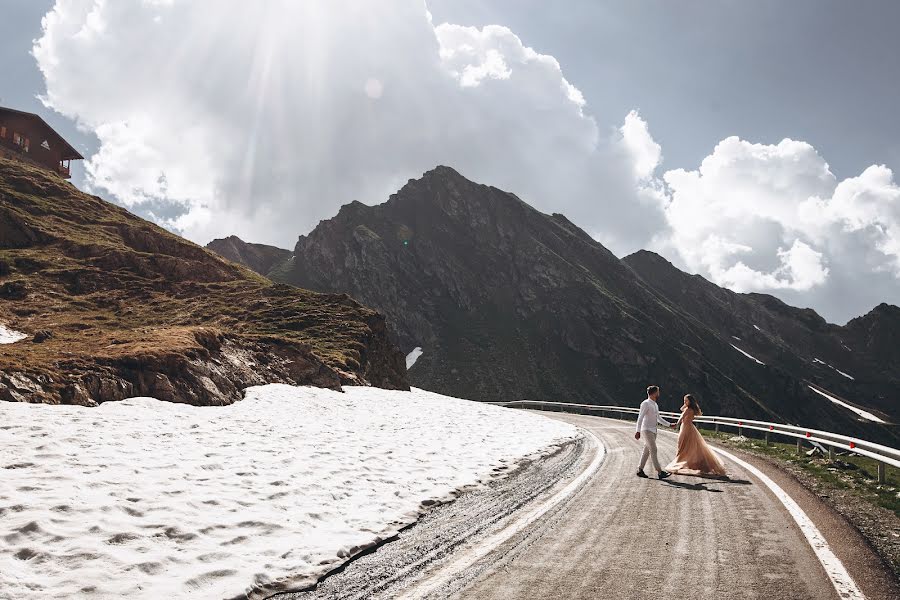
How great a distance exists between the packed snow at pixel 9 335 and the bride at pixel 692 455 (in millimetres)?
27905

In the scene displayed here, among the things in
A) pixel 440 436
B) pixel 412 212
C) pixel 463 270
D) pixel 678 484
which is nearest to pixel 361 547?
pixel 678 484

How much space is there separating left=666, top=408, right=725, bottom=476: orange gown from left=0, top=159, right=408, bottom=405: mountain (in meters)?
12.3

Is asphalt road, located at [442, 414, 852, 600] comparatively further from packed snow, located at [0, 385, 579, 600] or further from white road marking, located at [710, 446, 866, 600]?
packed snow, located at [0, 385, 579, 600]

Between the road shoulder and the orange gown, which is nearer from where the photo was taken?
the road shoulder

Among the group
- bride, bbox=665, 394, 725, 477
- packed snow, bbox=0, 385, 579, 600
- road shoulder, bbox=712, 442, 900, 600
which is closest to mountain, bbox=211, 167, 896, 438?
bride, bbox=665, 394, 725, 477

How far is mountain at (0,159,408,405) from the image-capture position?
41.2ft

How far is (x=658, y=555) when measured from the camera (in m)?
5.18

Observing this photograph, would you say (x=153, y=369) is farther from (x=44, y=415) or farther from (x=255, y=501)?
(x=255, y=501)

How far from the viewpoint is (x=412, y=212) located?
7052 inches

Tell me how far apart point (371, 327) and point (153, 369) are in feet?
77.9

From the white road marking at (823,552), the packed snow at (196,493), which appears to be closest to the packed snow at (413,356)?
the packed snow at (196,493)

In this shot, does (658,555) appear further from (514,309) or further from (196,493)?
(514,309)

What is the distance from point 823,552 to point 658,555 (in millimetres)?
1939

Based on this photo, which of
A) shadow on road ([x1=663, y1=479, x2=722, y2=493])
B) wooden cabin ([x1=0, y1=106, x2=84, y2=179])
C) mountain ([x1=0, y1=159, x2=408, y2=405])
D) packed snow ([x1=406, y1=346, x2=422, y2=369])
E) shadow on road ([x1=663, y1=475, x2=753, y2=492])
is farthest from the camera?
packed snow ([x1=406, y1=346, x2=422, y2=369])
